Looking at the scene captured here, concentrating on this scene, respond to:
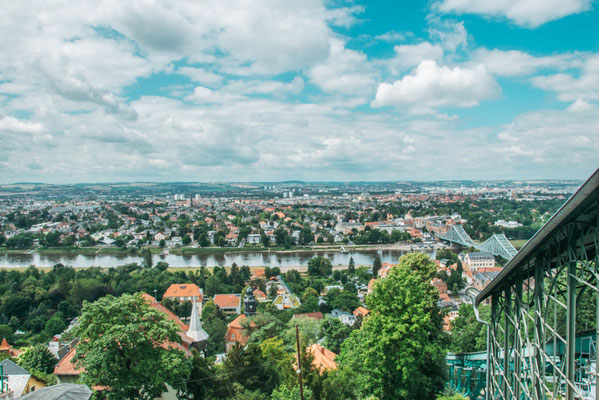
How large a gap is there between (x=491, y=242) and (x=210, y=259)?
3141 cm

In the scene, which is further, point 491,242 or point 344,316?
point 491,242

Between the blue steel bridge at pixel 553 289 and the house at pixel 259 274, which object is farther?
the house at pixel 259 274

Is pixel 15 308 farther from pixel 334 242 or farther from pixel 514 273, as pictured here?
pixel 334 242

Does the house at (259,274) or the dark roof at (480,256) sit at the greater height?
the dark roof at (480,256)

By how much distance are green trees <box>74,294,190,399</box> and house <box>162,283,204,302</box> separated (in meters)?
18.4

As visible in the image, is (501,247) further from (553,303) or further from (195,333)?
(553,303)

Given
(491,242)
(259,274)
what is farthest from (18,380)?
(491,242)

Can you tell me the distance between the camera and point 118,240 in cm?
5700

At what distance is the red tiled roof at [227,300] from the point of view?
2589cm

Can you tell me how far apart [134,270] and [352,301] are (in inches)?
A: 823

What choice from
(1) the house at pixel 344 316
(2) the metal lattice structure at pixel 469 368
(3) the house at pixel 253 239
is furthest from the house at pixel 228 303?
(3) the house at pixel 253 239

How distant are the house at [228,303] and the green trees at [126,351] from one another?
58.1 ft

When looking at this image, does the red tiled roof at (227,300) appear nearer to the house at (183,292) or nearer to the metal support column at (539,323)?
the house at (183,292)

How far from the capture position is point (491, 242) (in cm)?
4509
